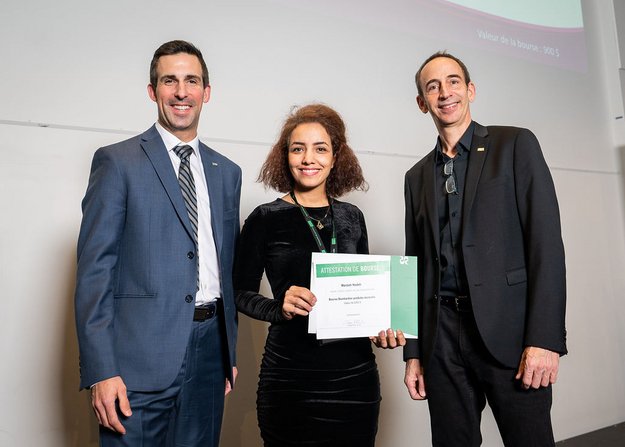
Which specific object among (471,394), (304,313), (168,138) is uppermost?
(168,138)

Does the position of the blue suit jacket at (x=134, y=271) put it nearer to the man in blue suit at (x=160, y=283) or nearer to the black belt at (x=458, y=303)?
the man in blue suit at (x=160, y=283)

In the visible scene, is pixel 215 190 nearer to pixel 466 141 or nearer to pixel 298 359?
pixel 298 359

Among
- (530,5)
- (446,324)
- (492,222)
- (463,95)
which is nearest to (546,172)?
(492,222)

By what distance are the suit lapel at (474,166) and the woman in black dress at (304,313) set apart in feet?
1.37

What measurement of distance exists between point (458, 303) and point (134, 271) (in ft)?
3.32

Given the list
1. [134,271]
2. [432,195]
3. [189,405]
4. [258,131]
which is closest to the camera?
[134,271]

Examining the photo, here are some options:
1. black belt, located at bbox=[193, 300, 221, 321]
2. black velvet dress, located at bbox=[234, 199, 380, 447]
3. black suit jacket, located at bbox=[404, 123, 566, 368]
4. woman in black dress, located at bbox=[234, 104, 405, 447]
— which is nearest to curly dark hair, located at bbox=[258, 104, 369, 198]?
woman in black dress, located at bbox=[234, 104, 405, 447]

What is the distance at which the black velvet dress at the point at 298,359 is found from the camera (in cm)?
166

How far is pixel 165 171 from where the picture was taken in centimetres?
153

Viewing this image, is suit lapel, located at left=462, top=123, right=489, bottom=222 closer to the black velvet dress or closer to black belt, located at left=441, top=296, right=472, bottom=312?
black belt, located at left=441, top=296, right=472, bottom=312

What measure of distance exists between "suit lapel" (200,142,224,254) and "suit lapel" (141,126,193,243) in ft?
0.39

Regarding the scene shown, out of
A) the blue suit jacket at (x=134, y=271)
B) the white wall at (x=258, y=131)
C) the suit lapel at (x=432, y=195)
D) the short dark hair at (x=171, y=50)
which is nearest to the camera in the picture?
the blue suit jacket at (x=134, y=271)

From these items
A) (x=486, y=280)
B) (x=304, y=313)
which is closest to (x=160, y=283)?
(x=304, y=313)

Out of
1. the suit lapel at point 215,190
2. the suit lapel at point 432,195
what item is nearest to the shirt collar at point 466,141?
the suit lapel at point 432,195
